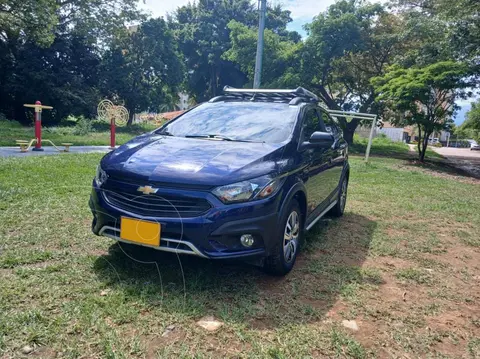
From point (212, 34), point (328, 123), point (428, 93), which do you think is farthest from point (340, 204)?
point (212, 34)

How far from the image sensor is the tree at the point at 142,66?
944 inches

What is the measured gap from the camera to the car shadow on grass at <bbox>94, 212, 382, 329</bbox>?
2.52 meters

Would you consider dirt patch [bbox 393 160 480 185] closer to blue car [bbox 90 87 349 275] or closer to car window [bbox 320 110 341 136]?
car window [bbox 320 110 341 136]

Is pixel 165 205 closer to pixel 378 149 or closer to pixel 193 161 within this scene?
pixel 193 161

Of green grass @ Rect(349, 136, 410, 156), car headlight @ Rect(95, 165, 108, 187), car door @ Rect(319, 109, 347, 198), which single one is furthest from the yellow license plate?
green grass @ Rect(349, 136, 410, 156)

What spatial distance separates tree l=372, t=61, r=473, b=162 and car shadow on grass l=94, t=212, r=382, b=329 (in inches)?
470

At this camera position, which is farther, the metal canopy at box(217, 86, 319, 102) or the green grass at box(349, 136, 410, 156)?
the green grass at box(349, 136, 410, 156)

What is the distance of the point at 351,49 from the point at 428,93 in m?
6.62

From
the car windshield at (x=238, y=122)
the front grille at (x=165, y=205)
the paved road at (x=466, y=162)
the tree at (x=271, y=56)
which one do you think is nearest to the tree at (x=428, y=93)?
the paved road at (x=466, y=162)

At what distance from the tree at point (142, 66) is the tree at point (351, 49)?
10518mm

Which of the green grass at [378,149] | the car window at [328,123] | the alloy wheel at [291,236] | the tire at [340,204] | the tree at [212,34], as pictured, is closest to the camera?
the alloy wheel at [291,236]

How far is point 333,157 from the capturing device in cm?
453

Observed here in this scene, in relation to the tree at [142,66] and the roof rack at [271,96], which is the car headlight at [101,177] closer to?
the roof rack at [271,96]

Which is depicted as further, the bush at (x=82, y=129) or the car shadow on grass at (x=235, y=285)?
the bush at (x=82, y=129)
